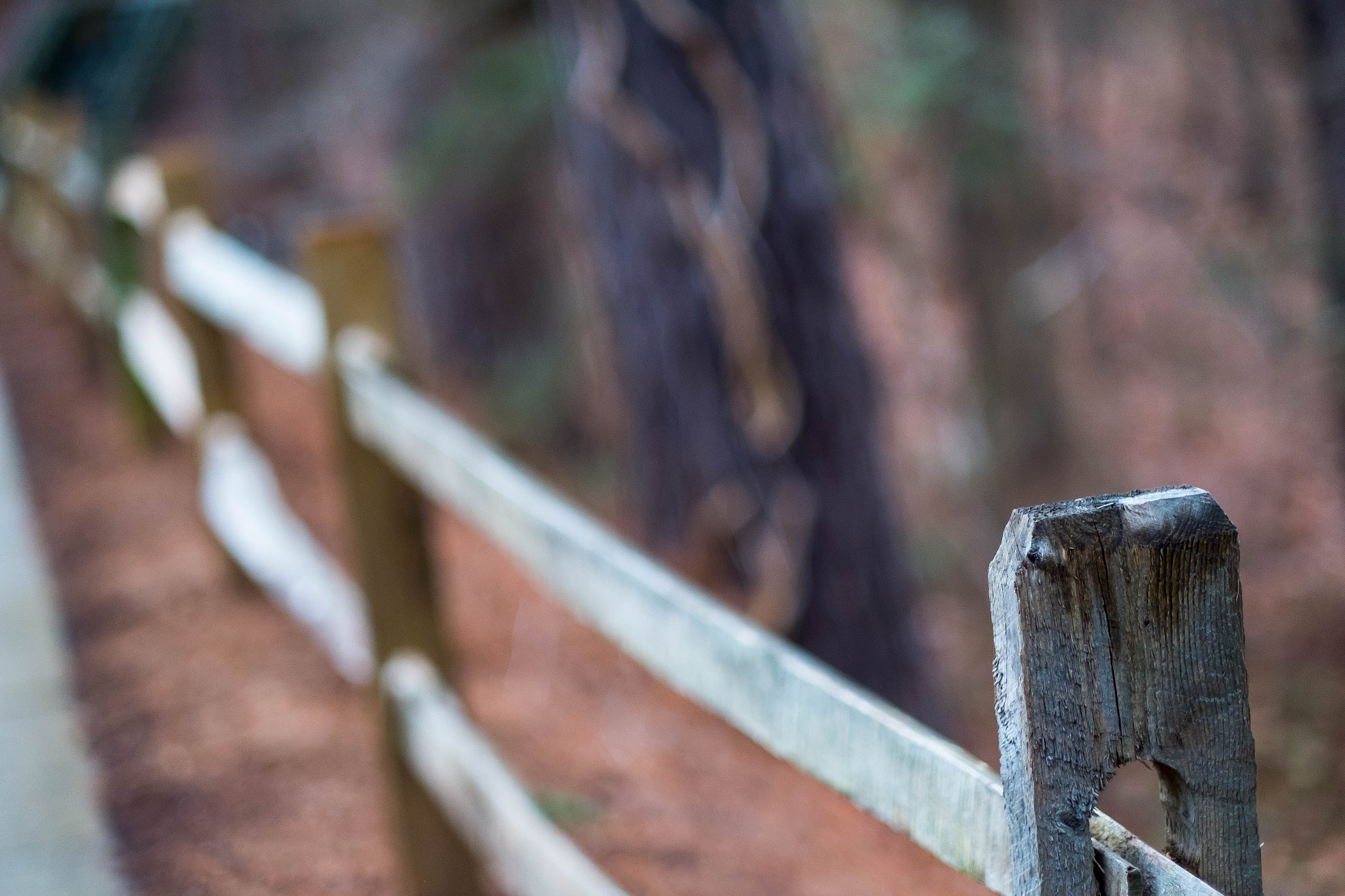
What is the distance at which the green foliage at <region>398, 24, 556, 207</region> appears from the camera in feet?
29.0

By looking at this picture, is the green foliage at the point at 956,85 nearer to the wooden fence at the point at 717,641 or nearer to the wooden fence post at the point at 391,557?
the wooden fence at the point at 717,641

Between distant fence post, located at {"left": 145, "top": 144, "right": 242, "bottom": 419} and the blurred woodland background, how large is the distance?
1.39 metres

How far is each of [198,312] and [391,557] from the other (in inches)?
83.9

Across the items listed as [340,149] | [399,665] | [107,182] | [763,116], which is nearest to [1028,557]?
[399,665]

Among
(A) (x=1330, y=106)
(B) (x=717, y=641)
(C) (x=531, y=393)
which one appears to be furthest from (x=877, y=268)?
(B) (x=717, y=641)

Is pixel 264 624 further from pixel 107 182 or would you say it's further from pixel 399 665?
pixel 107 182

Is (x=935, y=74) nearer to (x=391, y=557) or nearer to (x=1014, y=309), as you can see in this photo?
(x=1014, y=309)

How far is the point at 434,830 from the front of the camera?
285cm

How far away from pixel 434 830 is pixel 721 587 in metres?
2.26

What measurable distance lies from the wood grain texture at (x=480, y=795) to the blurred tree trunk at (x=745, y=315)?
2.13 m

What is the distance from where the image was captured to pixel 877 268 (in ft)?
47.7

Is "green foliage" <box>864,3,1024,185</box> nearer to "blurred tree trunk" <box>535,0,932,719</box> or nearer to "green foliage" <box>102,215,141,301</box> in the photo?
"blurred tree trunk" <box>535,0,932,719</box>

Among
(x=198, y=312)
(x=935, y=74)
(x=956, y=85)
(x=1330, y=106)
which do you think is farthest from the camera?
(x=956, y=85)

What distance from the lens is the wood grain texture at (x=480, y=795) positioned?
2082 millimetres
